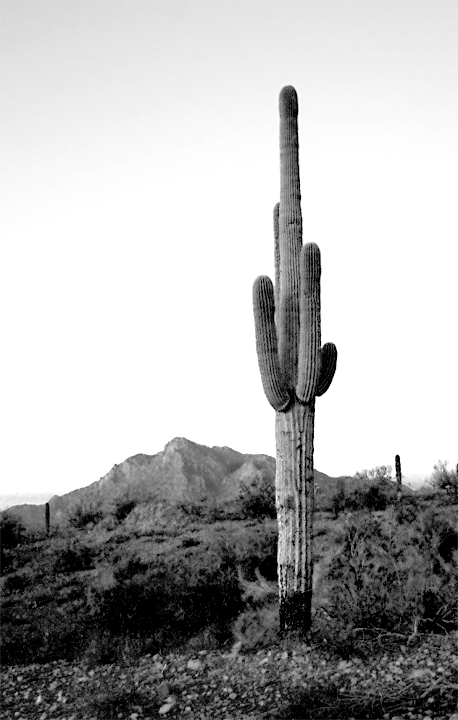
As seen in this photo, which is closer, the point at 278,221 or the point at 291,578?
the point at 291,578

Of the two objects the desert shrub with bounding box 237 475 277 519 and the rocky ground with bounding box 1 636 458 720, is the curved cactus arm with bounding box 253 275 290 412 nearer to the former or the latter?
the rocky ground with bounding box 1 636 458 720

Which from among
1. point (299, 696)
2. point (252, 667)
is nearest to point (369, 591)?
point (252, 667)

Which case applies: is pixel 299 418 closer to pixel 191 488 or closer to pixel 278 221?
pixel 278 221

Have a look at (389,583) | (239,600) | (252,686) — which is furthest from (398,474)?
(252,686)

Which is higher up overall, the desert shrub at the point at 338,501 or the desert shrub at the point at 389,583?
the desert shrub at the point at 338,501

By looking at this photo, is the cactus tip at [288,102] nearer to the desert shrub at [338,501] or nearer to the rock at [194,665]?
the rock at [194,665]

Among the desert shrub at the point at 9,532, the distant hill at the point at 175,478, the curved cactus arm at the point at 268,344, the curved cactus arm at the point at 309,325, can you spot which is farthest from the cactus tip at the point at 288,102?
the distant hill at the point at 175,478

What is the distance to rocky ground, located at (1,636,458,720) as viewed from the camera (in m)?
5.84

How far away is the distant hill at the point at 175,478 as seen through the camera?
35.8m

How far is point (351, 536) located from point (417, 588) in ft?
5.22

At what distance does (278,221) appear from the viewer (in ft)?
34.6

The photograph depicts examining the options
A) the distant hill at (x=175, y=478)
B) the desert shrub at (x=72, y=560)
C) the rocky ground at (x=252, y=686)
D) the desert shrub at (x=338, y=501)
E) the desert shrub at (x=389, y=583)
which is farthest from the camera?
the distant hill at (x=175, y=478)

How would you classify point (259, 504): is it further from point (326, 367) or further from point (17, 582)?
point (326, 367)

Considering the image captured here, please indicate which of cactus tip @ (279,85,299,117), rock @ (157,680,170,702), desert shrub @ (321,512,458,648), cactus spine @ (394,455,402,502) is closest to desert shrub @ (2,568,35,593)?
desert shrub @ (321,512,458,648)
